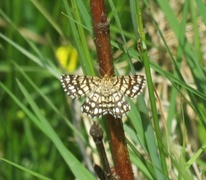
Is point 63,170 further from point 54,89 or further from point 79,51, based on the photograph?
point 79,51

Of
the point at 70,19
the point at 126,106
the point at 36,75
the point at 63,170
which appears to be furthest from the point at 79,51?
the point at 36,75

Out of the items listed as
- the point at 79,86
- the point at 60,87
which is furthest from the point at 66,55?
the point at 79,86

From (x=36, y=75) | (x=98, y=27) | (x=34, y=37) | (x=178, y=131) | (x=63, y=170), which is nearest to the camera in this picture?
(x=98, y=27)

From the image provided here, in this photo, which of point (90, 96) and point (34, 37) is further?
point (34, 37)

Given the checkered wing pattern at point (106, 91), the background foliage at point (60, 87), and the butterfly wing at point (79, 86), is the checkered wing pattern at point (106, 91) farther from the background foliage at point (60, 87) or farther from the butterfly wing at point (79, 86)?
the background foliage at point (60, 87)

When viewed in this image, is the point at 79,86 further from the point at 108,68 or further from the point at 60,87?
the point at 60,87

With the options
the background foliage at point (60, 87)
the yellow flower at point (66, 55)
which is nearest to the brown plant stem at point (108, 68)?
the background foliage at point (60, 87)

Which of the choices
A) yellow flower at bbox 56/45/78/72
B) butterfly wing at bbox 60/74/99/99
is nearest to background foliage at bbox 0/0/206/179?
yellow flower at bbox 56/45/78/72

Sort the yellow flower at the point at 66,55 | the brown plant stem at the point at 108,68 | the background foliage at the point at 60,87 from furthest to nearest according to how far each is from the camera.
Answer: the yellow flower at the point at 66,55, the background foliage at the point at 60,87, the brown plant stem at the point at 108,68
